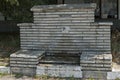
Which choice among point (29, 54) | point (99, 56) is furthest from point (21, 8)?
point (99, 56)

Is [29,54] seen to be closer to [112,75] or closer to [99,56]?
[99,56]

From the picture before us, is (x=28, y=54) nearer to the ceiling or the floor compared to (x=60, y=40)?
nearer to the floor

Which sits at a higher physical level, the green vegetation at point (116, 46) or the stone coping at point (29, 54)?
the stone coping at point (29, 54)

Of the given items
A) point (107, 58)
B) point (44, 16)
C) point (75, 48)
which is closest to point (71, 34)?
point (75, 48)

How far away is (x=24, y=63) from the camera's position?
291 inches

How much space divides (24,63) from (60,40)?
1262mm

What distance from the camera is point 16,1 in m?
8.76

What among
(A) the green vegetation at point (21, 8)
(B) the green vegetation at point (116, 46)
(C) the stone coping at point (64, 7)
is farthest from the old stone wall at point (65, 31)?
(A) the green vegetation at point (21, 8)

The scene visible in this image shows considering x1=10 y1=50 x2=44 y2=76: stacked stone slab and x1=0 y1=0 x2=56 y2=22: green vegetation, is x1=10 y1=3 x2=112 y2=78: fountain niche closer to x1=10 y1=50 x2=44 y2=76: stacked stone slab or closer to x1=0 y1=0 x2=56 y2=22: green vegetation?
x1=10 y1=50 x2=44 y2=76: stacked stone slab

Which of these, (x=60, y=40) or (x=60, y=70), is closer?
(x=60, y=70)

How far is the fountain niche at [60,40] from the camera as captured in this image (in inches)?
291

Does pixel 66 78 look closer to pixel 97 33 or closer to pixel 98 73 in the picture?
pixel 98 73

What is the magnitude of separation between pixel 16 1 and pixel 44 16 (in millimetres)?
1174

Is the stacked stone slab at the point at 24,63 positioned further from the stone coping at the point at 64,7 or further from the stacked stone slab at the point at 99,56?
the stone coping at the point at 64,7
